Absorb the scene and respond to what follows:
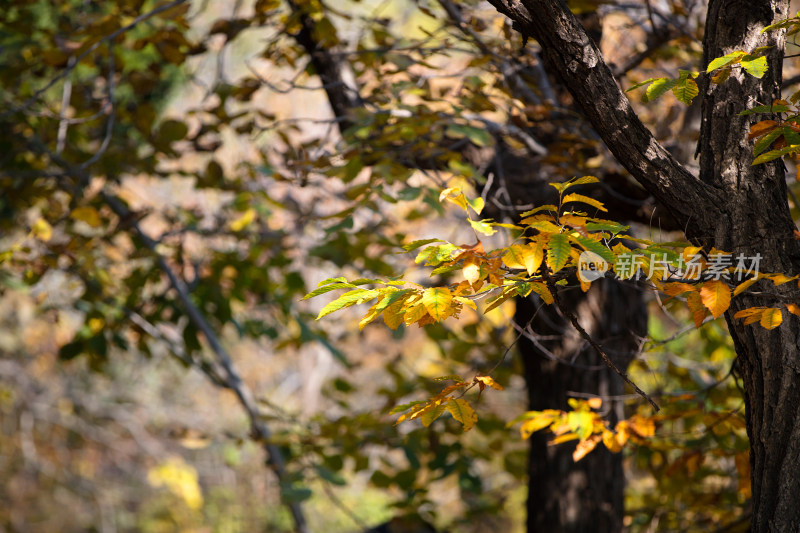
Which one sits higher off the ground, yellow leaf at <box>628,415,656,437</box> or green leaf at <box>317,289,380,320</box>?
green leaf at <box>317,289,380,320</box>

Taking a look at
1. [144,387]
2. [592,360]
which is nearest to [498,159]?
[592,360]

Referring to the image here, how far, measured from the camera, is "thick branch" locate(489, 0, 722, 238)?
1152 mm

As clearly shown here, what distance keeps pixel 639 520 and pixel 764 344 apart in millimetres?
2027

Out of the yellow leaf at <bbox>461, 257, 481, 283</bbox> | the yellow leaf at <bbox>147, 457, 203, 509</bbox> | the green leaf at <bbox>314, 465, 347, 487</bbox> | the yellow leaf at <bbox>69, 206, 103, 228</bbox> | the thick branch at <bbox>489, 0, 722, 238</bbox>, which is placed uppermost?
the thick branch at <bbox>489, 0, 722, 238</bbox>

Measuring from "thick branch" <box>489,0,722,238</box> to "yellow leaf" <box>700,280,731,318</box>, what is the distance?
0.73ft

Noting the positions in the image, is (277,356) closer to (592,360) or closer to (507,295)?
(592,360)

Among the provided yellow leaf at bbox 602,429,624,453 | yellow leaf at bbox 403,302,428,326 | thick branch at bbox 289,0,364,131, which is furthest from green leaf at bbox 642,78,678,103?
thick branch at bbox 289,0,364,131

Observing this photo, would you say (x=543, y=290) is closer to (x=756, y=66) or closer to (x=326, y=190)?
(x=756, y=66)

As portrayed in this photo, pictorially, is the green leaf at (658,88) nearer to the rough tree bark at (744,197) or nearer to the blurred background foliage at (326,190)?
the rough tree bark at (744,197)

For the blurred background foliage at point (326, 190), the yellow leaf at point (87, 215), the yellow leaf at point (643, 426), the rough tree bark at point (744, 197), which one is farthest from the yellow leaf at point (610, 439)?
the yellow leaf at point (87, 215)

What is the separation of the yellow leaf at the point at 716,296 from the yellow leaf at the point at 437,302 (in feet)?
1.28

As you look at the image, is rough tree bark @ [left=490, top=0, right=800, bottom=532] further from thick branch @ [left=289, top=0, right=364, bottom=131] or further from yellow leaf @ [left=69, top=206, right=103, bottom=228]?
yellow leaf @ [left=69, top=206, right=103, bottom=228]

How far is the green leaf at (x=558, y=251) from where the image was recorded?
95 centimetres

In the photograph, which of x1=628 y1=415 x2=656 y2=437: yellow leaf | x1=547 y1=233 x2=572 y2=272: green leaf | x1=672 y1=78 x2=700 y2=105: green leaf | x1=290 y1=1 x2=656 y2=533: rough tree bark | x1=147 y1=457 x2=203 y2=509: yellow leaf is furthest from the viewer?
x1=147 y1=457 x2=203 y2=509: yellow leaf
